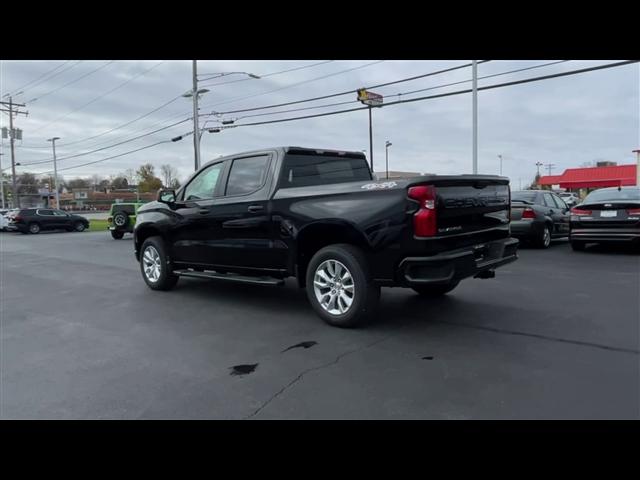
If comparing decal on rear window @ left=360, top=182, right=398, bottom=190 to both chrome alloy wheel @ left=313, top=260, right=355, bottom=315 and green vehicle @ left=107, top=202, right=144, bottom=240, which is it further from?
green vehicle @ left=107, top=202, right=144, bottom=240

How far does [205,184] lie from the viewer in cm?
668

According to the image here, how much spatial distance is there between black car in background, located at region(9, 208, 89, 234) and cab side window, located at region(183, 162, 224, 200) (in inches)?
946

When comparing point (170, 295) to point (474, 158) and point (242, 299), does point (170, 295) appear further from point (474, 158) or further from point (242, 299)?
point (474, 158)

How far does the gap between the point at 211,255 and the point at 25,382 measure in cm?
300

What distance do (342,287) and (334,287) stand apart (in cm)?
11

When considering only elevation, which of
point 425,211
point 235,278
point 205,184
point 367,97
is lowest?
point 235,278

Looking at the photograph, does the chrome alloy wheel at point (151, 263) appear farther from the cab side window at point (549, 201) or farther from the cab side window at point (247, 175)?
the cab side window at point (549, 201)

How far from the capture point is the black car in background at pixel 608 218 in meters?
9.71

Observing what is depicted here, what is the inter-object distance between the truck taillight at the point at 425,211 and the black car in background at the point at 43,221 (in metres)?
27.8

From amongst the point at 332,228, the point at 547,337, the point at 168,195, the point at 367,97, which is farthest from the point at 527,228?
the point at 367,97

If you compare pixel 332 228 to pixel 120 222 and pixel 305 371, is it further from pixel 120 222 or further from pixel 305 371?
pixel 120 222

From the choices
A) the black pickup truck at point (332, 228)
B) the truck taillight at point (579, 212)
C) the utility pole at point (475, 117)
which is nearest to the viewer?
the black pickup truck at point (332, 228)

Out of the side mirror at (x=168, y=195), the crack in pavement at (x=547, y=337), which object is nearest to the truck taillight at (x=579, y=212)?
the crack in pavement at (x=547, y=337)
